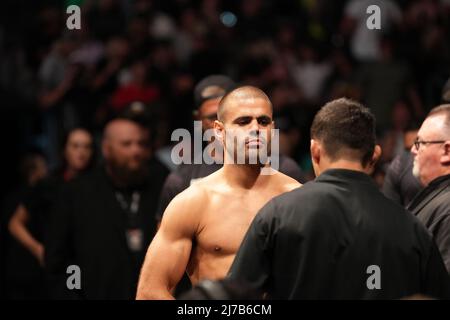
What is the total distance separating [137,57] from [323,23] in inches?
78.9

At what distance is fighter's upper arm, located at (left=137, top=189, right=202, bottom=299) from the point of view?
13.5ft

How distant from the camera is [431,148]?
4.46 metres

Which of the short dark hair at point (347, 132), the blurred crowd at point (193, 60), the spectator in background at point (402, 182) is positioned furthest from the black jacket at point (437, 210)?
the blurred crowd at point (193, 60)

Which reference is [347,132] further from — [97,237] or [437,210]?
[97,237]

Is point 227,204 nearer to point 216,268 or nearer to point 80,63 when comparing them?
point 216,268

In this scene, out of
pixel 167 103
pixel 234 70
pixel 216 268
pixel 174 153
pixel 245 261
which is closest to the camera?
pixel 245 261

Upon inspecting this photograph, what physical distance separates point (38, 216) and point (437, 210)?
370 cm

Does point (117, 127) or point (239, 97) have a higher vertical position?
point (239, 97)

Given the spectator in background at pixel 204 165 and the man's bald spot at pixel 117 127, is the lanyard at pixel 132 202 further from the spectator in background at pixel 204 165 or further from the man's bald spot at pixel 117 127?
the spectator in background at pixel 204 165

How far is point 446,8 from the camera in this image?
9.33m

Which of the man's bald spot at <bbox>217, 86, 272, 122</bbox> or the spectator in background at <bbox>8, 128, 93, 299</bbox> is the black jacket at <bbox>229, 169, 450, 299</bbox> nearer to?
the man's bald spot at <bbox>217, 86, 272, 122</bbox>

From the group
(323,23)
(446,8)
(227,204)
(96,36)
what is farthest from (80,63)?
(227,204)

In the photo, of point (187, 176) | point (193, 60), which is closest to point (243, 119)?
point (187, 176)

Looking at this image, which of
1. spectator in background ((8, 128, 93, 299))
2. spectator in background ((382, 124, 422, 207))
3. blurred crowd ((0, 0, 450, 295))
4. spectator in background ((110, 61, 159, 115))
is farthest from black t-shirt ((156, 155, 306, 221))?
spectator in background ((110, 61, 159, 115))
